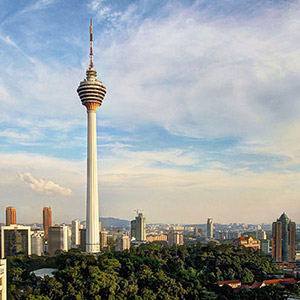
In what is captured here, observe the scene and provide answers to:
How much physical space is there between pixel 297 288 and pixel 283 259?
29941mm

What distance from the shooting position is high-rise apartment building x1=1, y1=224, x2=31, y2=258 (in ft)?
129

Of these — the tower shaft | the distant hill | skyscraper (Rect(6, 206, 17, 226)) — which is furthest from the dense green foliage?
the distant hill

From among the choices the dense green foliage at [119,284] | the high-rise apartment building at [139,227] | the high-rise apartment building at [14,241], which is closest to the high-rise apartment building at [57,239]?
the high-rise apartment building at [14,241]

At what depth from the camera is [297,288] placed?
1780cm

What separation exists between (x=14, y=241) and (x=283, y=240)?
96.6ft

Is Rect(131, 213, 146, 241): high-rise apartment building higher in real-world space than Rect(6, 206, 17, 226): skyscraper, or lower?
lower

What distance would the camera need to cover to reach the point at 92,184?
32.0m

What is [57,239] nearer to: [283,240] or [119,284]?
[283,240]

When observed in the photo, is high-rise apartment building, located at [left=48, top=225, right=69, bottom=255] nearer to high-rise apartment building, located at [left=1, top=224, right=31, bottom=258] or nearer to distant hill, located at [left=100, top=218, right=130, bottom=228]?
high-rise apartment building, located at [left=1, top=224, right=31, bottom=258]

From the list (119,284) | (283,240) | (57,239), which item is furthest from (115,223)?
(119,284)

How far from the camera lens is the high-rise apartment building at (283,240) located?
4550 cm

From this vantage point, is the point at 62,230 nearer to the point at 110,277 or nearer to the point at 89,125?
the point at 89,125

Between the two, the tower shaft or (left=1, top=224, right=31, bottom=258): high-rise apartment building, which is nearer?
the tower shaft

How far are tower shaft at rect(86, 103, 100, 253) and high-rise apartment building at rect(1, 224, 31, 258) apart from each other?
35.7ft
